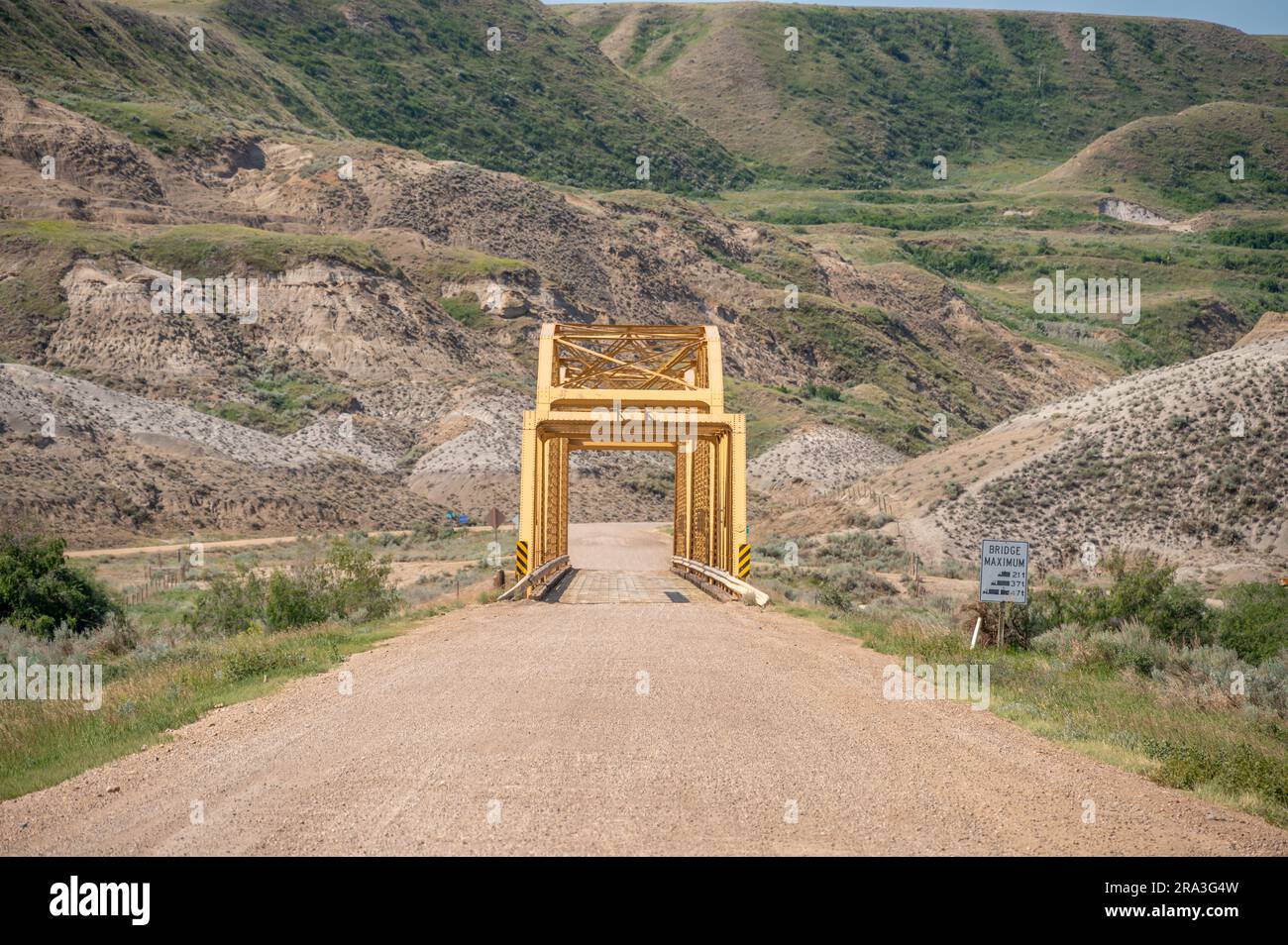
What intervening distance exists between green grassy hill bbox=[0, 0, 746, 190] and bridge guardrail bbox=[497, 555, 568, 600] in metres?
75.1

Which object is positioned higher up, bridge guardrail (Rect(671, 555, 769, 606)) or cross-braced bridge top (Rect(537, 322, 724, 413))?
cross-braced bridge top (Rect(537, 322, 724, 413))

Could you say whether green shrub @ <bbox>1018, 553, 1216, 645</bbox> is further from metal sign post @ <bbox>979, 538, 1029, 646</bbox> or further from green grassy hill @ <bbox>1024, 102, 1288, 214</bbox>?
green grassy hill @ <bbox>1024, 102, 1288, 214</bbox>

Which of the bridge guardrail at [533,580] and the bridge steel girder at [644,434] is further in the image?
the bridge steel girder at [644,434]

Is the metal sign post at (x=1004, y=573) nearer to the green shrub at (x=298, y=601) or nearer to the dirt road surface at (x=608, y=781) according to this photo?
the dirt road surface at (x=608, y=781)

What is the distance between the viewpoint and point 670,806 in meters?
6.91

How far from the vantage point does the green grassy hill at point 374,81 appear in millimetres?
97625

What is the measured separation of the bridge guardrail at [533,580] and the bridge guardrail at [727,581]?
385 cm

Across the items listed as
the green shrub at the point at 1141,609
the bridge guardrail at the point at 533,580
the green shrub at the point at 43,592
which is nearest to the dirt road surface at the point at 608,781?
the green shrub at the point at 1141,609

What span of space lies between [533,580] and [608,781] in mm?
17507

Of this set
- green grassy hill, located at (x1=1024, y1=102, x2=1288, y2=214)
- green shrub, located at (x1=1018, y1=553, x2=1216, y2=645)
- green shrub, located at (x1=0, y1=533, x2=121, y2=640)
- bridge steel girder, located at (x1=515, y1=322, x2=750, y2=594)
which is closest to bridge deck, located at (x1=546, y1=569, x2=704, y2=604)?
bridge steel girder, located at (x1=515, y1=322, x2=750, y2=594)

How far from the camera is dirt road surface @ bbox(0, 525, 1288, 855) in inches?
251

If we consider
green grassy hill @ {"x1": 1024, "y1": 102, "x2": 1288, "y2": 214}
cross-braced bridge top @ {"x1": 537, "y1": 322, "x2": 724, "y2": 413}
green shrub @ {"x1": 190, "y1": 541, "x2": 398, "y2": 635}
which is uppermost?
green grassy hill @ {"x1": 1024, "y1": 102, "x2": 1288, "y2": 214}
